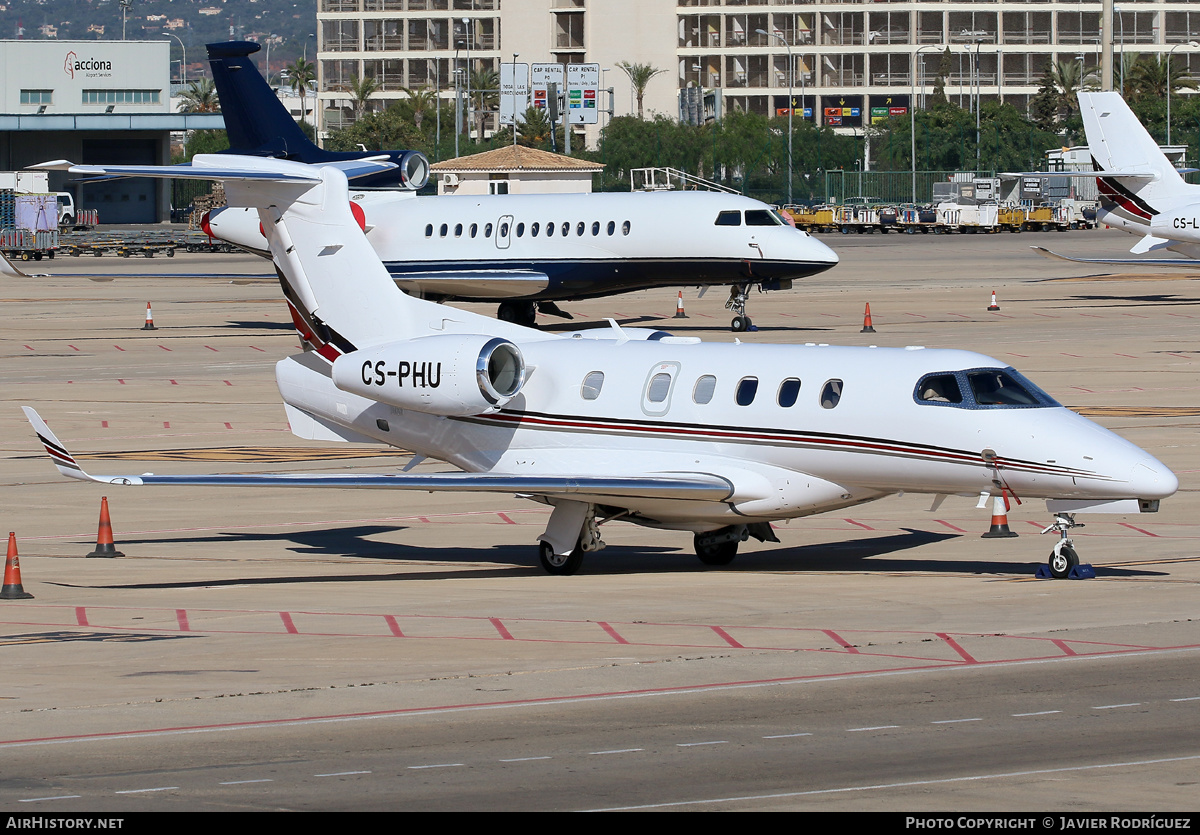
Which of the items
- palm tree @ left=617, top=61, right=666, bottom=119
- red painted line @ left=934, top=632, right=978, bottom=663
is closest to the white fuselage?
red painted line @ left=934, top=632, right=978, bottom=663

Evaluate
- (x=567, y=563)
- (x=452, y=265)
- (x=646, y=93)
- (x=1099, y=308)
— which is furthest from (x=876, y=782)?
(x=646, y=93)

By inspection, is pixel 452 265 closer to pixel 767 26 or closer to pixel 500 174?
pixel 500 174

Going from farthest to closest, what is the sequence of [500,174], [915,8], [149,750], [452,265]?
[915,8], [500,174], [452,265], [149,750]

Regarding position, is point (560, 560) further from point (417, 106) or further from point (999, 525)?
point (417, 106)

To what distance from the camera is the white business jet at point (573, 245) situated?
46.8 metres

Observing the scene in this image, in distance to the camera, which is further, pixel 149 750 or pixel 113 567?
pixel 113 567

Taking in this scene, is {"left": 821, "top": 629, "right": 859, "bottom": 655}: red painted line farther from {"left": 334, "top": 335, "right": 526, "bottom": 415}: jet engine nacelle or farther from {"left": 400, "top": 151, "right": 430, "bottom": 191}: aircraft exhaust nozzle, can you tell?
{"left": 400, "top": 151, "right": 430, "bottom": 191}: aircraft exhaust nozzle

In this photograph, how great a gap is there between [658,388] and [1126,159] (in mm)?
41400

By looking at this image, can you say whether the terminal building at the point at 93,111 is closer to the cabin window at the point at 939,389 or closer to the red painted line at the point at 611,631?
the cabin window at the point at 939,389

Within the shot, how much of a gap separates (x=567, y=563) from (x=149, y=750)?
8.77 m

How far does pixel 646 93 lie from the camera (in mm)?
176625

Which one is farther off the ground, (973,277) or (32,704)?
(973,277)

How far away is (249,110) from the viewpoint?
143ft

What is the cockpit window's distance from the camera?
19.2 meters
